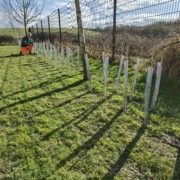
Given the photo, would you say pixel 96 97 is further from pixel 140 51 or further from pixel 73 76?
pixel 140 51

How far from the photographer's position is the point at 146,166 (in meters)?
3.45

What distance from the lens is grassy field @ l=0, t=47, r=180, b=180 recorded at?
11.3ft

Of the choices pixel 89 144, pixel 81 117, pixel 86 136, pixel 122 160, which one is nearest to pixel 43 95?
pixel 81 117

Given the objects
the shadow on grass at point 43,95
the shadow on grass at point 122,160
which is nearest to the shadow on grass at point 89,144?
Result: the shadow on grass at point 122,160

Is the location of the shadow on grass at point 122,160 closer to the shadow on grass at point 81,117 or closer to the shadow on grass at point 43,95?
the shadow on grass at point 81,117

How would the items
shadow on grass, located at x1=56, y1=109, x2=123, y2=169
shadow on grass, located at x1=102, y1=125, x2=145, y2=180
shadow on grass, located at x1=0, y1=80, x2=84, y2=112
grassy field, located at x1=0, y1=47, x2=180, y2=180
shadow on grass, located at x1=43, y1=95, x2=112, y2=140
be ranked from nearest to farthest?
shadow on grass, located at x1=102, y1=125, x2=145, y2=180 → grassy field, located at x1=0, y1=47, x2=180, y2=180 → shadow on grass, located at x1=56, y1=109, x2=123, y2=169 → shadow on grass, located at x1=43, y1=95, x2=112, y2=140 → shadow on grass, located at x1=0, y1=80, x2=84, y2=112

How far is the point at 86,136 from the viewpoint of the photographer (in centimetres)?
432

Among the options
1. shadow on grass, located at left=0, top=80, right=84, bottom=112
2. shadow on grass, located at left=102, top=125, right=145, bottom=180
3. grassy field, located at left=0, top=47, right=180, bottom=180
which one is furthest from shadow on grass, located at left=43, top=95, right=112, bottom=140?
shadow on grass, located at left=0, top=80, right=84, bottom=112

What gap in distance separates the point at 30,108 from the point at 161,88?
→ 113 inches

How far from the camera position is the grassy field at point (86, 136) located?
3.43 meters

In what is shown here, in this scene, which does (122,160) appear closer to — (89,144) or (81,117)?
(89,144)

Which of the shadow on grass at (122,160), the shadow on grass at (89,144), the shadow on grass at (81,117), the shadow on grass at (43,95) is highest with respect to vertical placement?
the shadow on grass at (122,160)

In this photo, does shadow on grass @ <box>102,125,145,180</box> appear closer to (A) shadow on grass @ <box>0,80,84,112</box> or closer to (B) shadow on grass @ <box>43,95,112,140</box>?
(B) shadow on grass @ <box>43,95,112,140</box>

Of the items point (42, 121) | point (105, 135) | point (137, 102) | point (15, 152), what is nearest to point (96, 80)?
point (137, 102)
